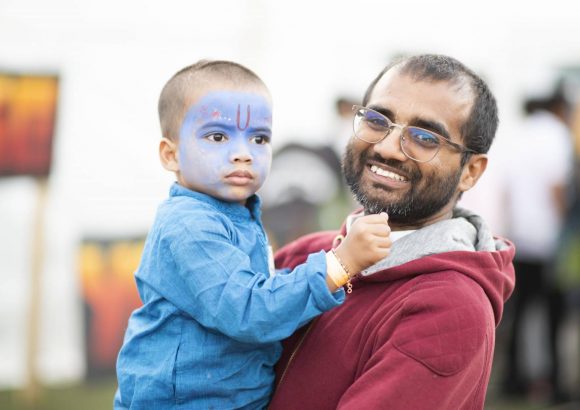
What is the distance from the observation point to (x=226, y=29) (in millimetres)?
5328

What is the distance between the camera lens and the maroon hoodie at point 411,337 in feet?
6.12

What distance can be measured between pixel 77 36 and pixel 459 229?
3488mm

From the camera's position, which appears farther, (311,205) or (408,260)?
(311,205)

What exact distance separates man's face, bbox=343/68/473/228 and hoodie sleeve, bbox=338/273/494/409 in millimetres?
333

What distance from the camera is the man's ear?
7.62ft

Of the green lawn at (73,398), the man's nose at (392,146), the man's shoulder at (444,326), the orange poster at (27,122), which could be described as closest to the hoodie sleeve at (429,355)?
the man's shoulder at (444,326)

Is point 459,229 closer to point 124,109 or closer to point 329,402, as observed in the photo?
point 329,402

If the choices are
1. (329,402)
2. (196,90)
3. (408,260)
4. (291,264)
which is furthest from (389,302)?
(196,90)

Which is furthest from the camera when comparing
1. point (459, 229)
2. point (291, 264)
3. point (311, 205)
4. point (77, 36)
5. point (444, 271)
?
point (311, 205)

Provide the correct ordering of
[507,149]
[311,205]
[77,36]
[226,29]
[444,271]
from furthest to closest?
[507,149], [311,205], [226,29], [77,36], [444,271]

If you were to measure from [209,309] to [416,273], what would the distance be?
555 mm

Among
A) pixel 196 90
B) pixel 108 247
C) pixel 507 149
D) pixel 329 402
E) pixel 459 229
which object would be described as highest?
pixel 196 90

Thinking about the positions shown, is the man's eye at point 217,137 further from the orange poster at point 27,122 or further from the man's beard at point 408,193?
the orange poster at point 27,122

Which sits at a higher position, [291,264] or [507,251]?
[507,251]
